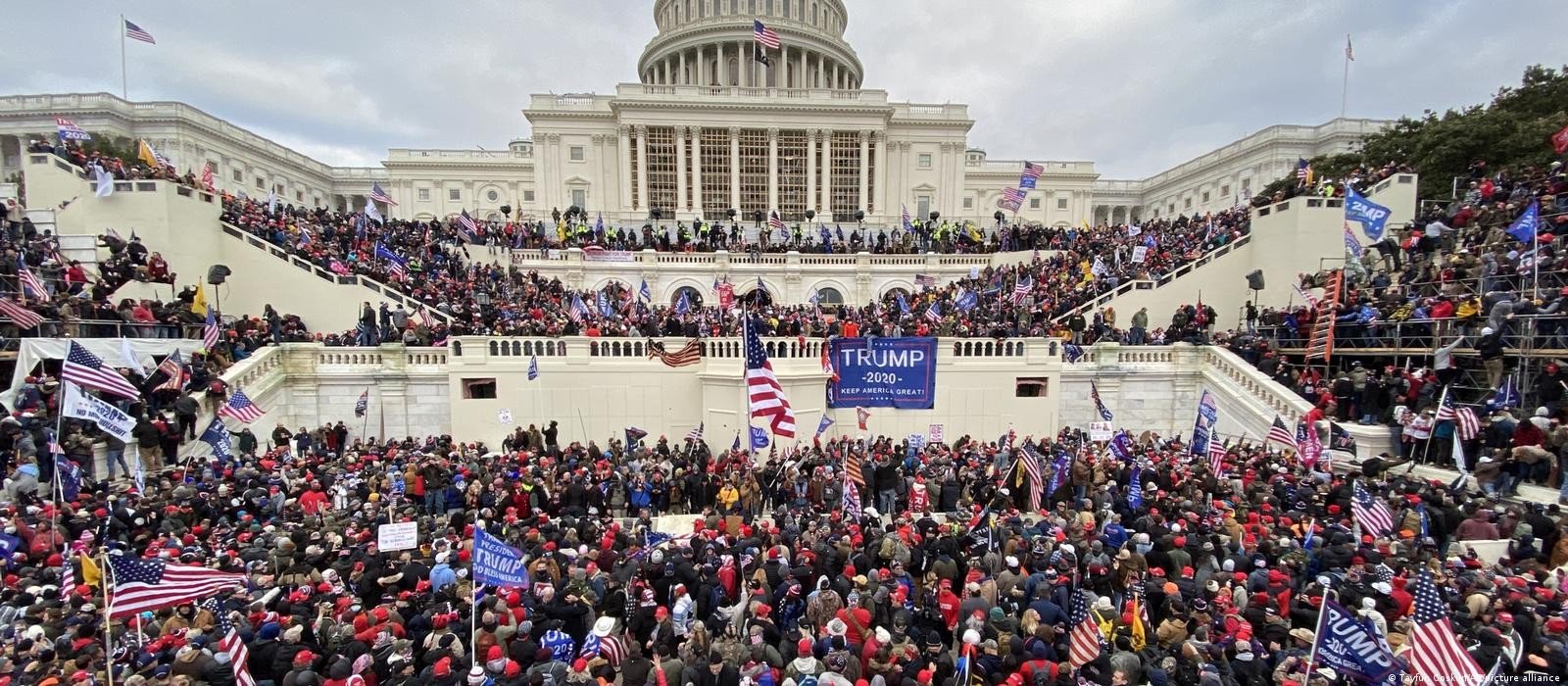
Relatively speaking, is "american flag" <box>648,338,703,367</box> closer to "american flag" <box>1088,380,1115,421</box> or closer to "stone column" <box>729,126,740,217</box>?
"american flag" <box>1088,380,1115,421</box>

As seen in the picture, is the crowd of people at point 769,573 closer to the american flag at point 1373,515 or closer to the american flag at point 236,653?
the american flag at point 236,653

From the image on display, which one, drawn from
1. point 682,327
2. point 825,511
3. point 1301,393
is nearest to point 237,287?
point 682,327

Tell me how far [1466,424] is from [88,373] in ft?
87.7

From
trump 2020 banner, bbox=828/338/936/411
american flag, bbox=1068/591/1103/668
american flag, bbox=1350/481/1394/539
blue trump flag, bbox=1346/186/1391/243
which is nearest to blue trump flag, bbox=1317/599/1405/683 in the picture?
american flag, bbox=1068/591/1103/668

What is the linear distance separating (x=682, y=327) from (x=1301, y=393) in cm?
1811

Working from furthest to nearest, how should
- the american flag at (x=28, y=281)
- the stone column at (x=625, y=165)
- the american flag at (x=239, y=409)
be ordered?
1. the stone column at (x=625, y=165)
2. the american flag at (x=28, y=281)
3. the american flag at (x=239, y=409)

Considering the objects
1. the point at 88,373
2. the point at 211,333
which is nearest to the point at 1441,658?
the point at 88,373

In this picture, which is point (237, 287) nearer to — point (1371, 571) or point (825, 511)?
point (825, 511)

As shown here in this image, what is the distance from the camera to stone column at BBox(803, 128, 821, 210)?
170ft

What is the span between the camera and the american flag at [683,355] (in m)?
18.3

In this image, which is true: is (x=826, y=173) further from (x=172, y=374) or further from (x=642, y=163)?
(x=172, y=374)

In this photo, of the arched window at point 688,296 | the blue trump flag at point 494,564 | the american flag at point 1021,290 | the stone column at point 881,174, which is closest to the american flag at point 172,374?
the blue trump flag at point 494,564

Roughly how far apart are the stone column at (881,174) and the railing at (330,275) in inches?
1496

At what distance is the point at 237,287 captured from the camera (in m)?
23.9
